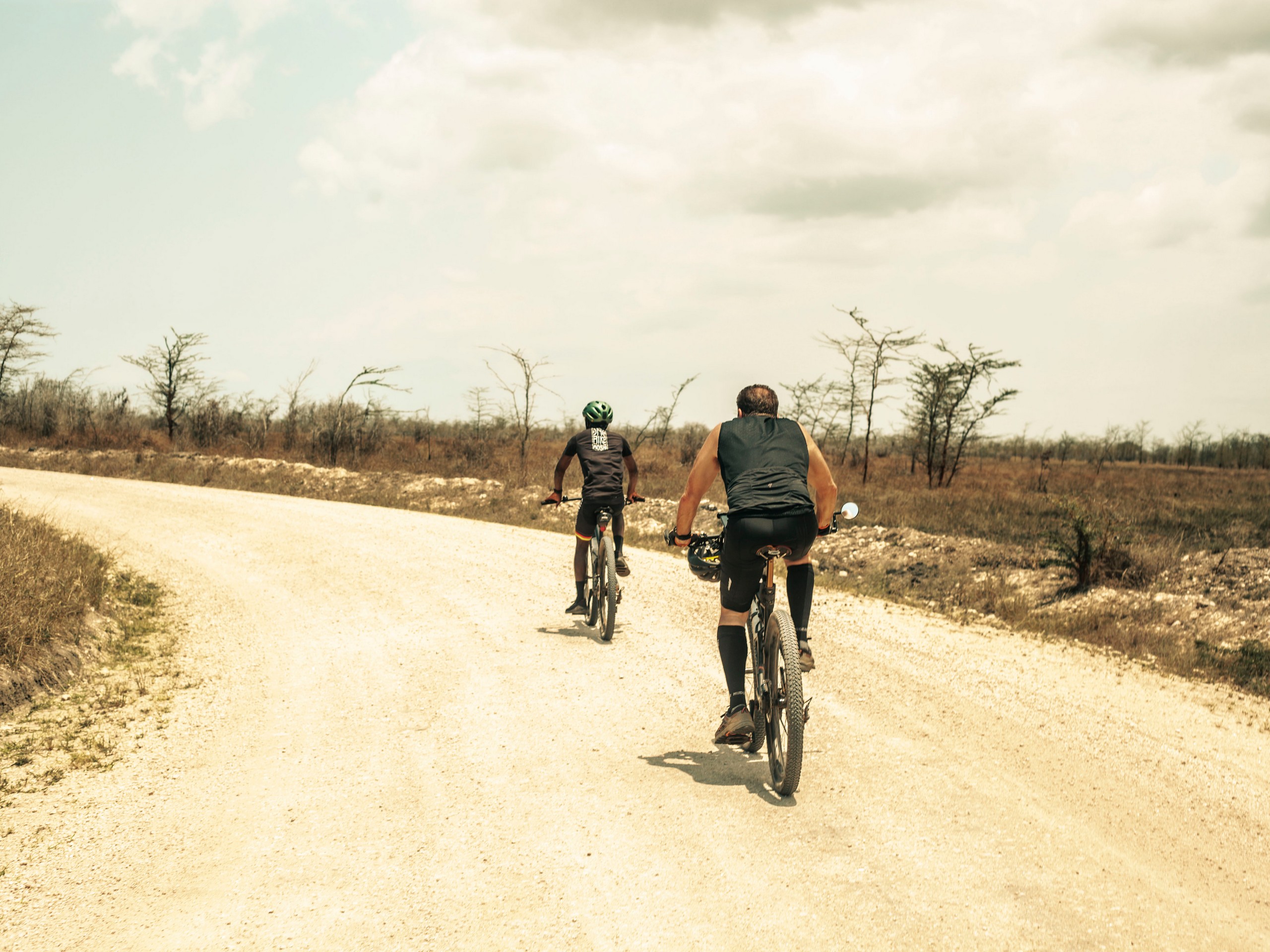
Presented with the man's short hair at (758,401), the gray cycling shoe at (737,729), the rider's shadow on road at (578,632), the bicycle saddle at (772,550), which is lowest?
the rider's shadow on road at (578,632)

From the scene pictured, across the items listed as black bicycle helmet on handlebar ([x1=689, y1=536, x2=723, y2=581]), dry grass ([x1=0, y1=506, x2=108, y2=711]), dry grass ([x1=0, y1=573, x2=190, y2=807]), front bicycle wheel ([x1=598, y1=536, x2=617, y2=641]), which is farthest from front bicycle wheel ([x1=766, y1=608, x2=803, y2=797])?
dry grass ([x1=0, y1=506, x2=108, y2=711])

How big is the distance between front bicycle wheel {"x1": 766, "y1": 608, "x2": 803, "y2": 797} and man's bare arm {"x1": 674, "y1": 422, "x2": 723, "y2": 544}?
2.65ft

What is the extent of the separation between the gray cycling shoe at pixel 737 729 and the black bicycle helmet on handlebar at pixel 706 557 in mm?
840

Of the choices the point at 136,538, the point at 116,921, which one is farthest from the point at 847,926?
the point at 136,538

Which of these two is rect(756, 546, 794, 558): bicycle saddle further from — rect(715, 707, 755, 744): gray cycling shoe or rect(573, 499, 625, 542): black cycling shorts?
rect(573, 499, 625, 542): black cycling shorts

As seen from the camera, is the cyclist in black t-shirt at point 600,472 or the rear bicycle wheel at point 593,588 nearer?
the cyclist in black t-shirt at point 600,472

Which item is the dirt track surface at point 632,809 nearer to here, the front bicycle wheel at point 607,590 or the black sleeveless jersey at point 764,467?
the front bicycle wheel at point 607,590

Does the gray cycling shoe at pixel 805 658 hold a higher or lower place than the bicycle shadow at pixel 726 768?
higher

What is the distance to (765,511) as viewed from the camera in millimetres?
4613

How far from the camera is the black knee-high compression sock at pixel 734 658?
498 cm

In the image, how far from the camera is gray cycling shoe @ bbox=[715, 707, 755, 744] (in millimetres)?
4824

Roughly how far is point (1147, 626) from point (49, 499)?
20.8 meters

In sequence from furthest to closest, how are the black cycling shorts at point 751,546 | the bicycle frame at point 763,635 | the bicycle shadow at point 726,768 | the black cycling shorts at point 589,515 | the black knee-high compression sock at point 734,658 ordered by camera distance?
the black cycling shorts at point 589,515
the black knee-high compression sock at point 734,658
the bicycle frame at point 763,635
the bicycle shadow at point 726,768
the black cycling shorts at point 751,546

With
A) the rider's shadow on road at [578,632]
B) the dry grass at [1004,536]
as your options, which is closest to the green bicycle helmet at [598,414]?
the rider's shadow on road at [578,632]
